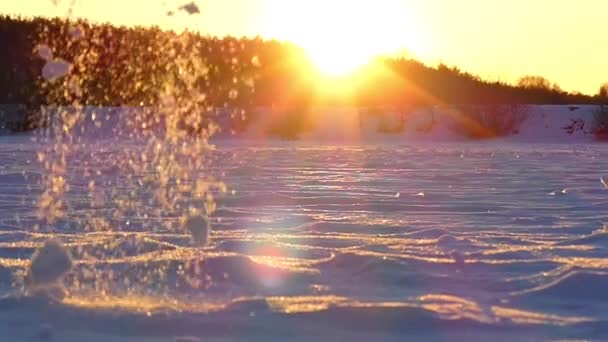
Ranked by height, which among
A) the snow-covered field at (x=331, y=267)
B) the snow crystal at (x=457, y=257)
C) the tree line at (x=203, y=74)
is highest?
the tree line at (x=203, y=74)

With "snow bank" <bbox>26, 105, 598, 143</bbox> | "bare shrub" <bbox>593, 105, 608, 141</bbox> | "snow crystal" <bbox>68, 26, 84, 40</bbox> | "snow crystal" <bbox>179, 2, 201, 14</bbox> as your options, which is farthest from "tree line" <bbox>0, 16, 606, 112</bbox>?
"snow crystal" <bbox>179, 2, 201, 14</bbox>

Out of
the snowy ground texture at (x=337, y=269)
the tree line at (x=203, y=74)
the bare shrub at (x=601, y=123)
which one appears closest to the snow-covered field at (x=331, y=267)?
the snowy ground texture at (x=337, y=269)

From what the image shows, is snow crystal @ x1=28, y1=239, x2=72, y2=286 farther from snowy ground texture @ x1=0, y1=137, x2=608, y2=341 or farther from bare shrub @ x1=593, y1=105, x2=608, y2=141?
bare shrub @ x1=593, y1=105, x2=608, y2=141

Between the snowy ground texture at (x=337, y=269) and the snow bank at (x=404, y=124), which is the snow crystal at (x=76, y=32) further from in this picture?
the snowy ground texture at (x=337, y=269)

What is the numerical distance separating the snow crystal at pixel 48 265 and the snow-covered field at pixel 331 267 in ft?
0.23

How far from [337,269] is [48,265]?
95 centimetres

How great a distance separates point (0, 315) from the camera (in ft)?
10.1

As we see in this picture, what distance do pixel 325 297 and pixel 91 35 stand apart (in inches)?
595

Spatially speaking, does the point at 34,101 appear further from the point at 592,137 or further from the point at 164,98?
the point at 592,137

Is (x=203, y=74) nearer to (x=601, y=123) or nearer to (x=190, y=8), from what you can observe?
(x=601, y=123)

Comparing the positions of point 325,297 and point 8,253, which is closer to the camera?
point 325,297

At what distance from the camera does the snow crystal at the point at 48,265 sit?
11.4 feet

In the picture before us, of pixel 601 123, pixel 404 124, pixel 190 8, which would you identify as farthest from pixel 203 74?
pixel 190 8

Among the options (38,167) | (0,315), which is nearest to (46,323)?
(0,315)
